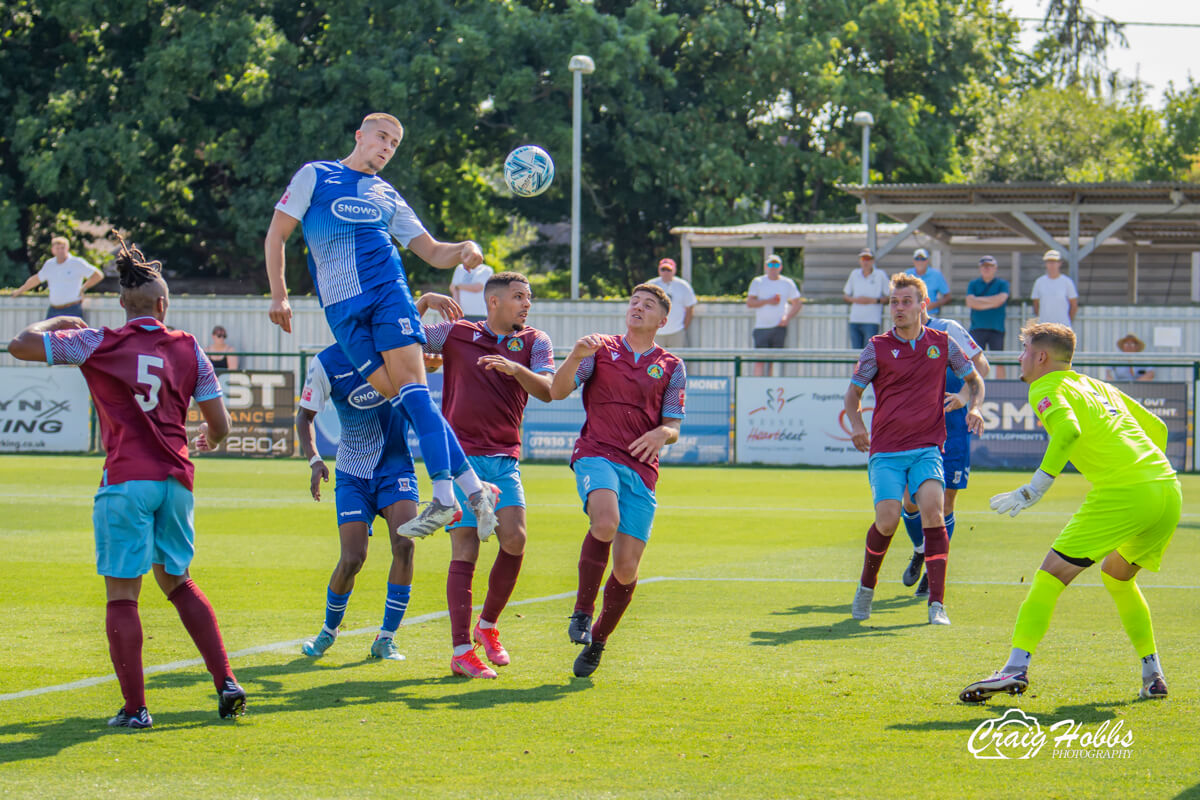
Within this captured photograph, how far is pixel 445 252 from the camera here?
7.38 meters

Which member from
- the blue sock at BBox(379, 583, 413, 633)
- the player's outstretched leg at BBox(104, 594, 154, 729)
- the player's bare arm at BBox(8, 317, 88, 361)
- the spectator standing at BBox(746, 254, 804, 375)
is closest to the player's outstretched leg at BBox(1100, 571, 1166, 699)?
the blue sock at BBox(379, 583, 413, 633)

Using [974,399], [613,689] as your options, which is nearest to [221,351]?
[974,399]

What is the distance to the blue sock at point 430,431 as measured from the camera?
22.4 feet

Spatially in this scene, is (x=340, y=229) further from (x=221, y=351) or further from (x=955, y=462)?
(x=221, y=351)

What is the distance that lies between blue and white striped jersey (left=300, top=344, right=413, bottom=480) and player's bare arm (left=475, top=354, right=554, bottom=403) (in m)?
0.74

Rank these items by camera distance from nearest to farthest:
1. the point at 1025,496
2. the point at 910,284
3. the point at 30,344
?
the point at 30,344, the point at 1025,496, the point at 910,284

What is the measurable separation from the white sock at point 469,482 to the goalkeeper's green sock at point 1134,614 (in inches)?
114

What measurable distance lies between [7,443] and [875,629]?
18.5 m

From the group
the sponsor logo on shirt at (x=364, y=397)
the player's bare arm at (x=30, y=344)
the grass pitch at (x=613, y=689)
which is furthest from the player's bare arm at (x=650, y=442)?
the player's bare arm at (x=30, y=344)

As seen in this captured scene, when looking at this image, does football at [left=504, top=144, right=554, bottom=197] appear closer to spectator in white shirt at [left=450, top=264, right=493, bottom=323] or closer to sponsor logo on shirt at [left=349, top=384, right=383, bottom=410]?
sponsor logo on shirt at [left=349, top=384, right=383, bottom=410]

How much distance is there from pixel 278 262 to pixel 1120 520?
4118 millimetres

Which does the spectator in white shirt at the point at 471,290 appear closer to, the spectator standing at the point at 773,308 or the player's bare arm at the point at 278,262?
the spectator standing at the point at 773,308

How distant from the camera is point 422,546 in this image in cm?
1299

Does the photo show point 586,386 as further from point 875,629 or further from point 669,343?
point 669,343
